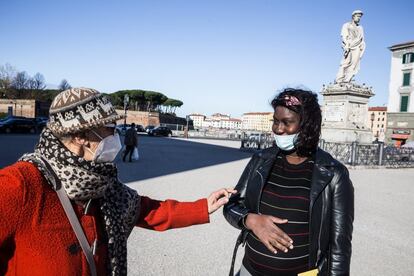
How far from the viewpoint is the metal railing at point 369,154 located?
605 inches

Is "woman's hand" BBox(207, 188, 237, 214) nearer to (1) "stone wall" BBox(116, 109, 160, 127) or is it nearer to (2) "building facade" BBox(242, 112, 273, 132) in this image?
(1) "stone wall" BBox(116, 109, 160, 127)

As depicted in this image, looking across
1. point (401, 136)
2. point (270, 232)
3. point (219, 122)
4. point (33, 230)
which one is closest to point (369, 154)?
point (270, 232)

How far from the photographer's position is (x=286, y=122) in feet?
7.77

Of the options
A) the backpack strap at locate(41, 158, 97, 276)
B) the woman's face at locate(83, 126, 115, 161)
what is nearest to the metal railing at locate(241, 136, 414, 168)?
the woman's face at locate(83, 126, 115, 161)

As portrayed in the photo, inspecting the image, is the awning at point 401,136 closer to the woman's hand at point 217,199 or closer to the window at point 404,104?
the window at point 404,104

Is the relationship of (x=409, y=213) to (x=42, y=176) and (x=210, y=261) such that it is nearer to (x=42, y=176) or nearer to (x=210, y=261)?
(x=210, y=261)

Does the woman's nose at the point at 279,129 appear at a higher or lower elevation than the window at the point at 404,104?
lower

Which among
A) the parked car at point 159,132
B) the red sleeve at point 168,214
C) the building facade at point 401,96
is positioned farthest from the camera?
the parked car at point 159,132

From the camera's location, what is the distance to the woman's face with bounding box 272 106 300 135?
2.34 meters

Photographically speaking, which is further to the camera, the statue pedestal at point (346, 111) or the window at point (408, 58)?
the window at point (408, 58)

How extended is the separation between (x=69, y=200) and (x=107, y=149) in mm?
355

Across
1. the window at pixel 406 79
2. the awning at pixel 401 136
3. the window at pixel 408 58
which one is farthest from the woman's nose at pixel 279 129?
the window at pixel 408 58

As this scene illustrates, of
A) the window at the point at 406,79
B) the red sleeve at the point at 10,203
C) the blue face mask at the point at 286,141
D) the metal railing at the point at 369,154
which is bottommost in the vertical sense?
the metal railing at the point at 369,154

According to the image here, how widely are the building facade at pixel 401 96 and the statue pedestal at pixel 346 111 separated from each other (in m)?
30.0
